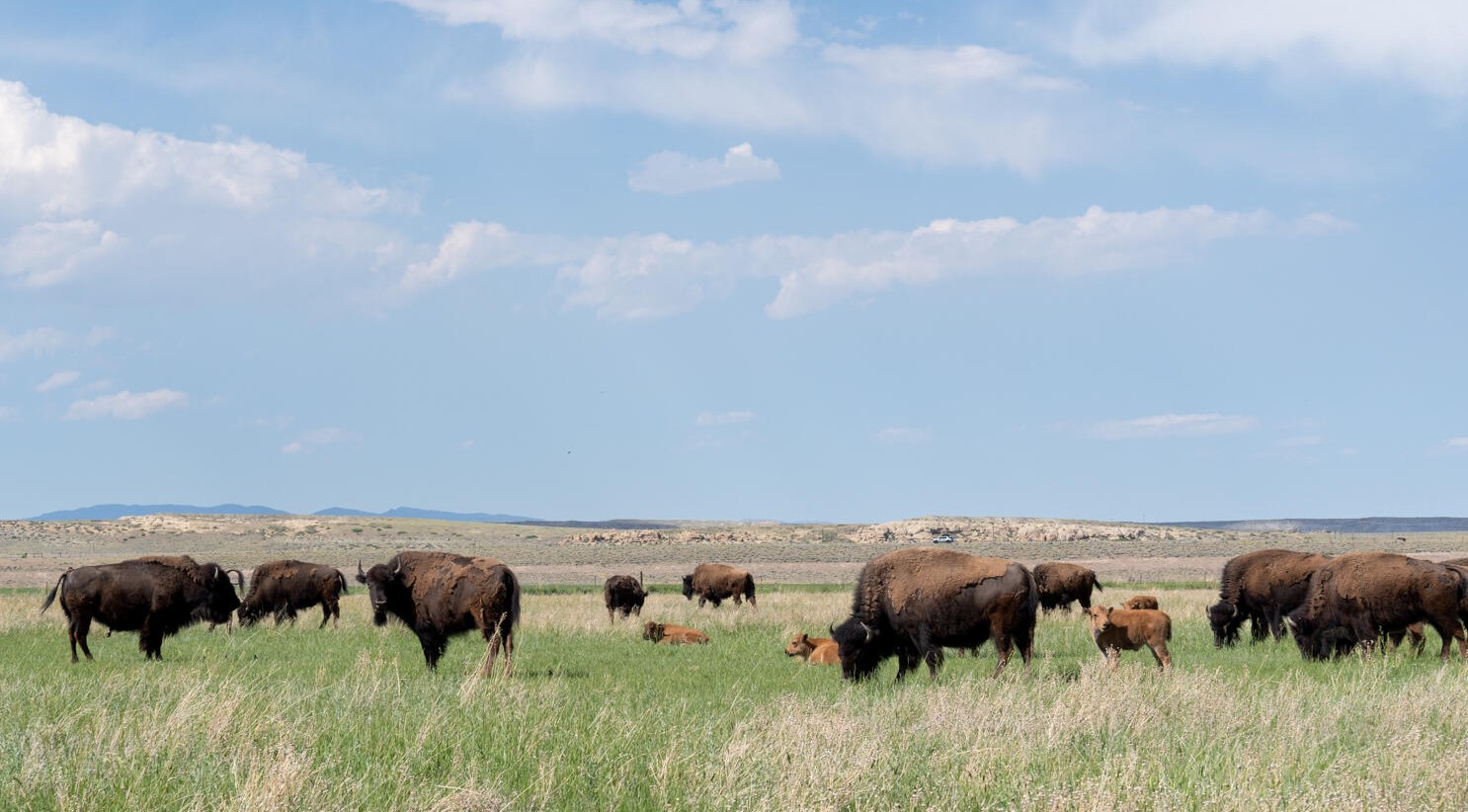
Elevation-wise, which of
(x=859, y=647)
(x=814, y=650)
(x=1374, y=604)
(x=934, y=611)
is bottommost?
(x=814, y=650)

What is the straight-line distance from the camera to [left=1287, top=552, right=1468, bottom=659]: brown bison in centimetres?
→ 1552

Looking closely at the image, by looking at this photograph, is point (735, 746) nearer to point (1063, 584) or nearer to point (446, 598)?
point (446, 598)

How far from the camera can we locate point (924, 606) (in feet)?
46.9

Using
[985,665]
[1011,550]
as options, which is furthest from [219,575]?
[1011,550]

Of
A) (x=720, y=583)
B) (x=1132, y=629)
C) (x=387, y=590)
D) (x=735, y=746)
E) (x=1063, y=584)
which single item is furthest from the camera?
(x=720, y=583)

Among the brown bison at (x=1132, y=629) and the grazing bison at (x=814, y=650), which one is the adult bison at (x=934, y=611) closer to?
the brown bison at (x=1132, y=629)

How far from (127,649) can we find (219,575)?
5.81ft

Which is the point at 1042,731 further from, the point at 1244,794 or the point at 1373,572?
the point at 1373,572

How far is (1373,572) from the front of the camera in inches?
633

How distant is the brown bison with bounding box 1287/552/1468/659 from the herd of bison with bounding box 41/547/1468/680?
0.02 m

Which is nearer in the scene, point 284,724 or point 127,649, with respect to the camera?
point 284,724

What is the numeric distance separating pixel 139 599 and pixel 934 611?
11.9 metres

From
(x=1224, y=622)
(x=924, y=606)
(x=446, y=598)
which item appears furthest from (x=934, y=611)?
(x=1224, y=622)

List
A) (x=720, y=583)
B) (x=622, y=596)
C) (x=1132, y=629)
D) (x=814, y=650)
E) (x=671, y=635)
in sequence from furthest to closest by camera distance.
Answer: (x=720, y=583)
(x=622, y=596)
(x=671, y=635)
(x=814, y=650)
(x=1132, y=629)
